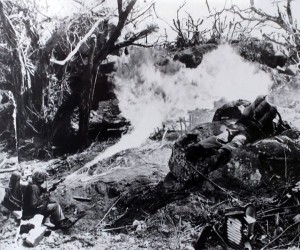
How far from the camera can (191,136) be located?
451 centimetres

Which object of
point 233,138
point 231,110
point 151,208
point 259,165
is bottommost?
point 151,208

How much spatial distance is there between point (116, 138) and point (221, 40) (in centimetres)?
229

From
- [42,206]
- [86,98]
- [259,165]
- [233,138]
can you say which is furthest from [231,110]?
[42,206]

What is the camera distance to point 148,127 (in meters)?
5.55

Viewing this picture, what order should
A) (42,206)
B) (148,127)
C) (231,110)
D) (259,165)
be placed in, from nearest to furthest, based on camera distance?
1. (259,165)
2. (42,206)
3. (231,110)
4. (148,127)

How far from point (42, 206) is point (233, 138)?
225cm

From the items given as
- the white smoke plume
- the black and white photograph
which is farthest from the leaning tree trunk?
the white smoke plume

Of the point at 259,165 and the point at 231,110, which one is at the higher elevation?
the point at 231,110

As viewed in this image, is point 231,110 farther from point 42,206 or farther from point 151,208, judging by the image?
point 42,206

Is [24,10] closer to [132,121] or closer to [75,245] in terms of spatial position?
[132,121]

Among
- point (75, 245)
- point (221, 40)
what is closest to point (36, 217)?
point (75, 245)

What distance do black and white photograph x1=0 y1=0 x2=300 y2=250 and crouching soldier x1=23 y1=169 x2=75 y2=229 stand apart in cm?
→ 1

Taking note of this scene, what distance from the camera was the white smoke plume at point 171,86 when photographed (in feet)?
17.5

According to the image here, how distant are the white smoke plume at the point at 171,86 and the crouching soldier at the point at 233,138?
0.49 meters
